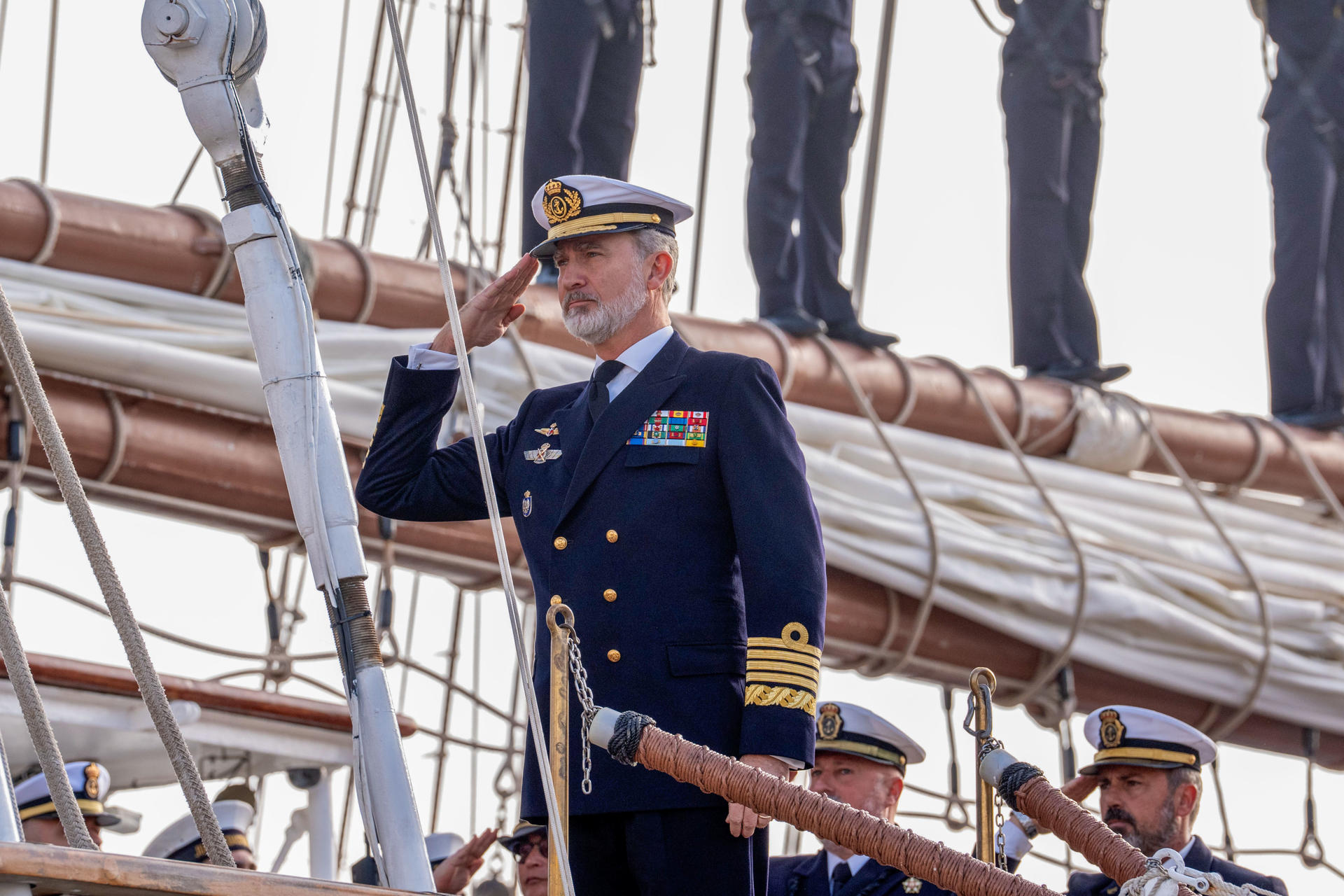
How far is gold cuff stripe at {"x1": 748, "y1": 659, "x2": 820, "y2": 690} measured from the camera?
7.61 feet

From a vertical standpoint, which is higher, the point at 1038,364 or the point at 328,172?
the point at 328,172

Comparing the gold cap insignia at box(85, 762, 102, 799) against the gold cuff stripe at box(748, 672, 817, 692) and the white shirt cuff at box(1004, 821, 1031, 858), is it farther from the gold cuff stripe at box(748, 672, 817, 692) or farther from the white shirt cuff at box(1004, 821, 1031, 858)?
the gold cuff stripe at box(748, 672, 817, 692)

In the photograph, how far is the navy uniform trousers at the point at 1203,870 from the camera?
361 cm

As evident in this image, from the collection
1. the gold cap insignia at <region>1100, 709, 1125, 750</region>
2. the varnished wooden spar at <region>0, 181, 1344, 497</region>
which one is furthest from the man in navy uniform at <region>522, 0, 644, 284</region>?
the gold cap insignia at <region>1100, 709, 1125, 750</region>

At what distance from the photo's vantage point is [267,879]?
6.04 ft

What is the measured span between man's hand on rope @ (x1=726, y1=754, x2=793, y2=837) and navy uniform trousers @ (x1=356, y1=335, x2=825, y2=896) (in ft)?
0.04

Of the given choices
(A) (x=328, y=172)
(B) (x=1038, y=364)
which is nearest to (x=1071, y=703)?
(B) (x=1038, y=364)

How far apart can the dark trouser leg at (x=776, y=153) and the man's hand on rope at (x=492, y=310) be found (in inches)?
124

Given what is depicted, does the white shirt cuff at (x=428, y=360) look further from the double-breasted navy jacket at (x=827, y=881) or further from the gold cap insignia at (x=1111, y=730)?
the gold cap insignia at (x=1111, y=730)

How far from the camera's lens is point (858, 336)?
225 inches

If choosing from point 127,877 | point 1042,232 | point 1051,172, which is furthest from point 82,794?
point 1051,172

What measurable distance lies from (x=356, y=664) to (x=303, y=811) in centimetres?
203

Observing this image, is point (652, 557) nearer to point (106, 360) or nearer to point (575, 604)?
point (575, 604)

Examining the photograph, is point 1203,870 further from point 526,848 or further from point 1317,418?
point 1317,418
